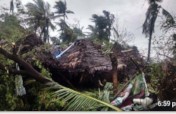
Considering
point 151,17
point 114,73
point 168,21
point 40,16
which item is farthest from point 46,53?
point 168,21

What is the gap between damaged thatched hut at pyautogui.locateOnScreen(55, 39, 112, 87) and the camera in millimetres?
3451

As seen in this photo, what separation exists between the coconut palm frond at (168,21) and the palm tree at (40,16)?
83cm

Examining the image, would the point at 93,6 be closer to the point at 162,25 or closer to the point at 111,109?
the point at 162,25

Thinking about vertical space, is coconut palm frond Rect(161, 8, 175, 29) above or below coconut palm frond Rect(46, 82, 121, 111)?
above

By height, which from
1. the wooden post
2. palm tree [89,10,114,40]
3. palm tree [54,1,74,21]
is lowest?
the wooden post

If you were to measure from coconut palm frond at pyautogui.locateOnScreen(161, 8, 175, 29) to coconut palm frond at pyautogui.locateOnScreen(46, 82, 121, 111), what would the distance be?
72 centimetres

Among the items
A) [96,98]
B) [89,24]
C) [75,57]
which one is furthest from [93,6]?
[96,98]

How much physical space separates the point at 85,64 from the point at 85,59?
1.5 inches

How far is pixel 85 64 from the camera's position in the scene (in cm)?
347

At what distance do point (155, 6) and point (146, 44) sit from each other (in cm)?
29

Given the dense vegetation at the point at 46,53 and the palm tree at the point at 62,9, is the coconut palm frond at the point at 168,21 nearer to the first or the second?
the dense vegetation at the point at 46,53

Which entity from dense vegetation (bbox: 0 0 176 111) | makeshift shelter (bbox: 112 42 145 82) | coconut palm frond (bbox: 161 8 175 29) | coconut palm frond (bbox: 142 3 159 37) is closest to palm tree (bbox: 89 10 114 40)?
dense vegetation (bbox: 0 0 176 111)

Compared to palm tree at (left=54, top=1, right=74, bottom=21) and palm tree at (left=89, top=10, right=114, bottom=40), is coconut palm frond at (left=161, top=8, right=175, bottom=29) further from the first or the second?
palm tree at (left=54, top=1, right=74, bottom=21)

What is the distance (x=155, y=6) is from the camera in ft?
11.3
